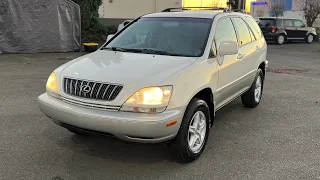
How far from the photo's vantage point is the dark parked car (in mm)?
22078

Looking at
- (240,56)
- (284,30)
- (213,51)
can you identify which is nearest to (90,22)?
(284,30)

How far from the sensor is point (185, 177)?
3.68 meters

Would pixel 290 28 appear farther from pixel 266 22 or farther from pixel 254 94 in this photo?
pixel 254 94

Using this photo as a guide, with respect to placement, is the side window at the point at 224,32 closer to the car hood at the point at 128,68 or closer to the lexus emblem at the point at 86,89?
the car hood at the point at 128,68

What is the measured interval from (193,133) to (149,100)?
819 mm

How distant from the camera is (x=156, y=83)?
3.58 m

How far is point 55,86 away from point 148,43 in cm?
139

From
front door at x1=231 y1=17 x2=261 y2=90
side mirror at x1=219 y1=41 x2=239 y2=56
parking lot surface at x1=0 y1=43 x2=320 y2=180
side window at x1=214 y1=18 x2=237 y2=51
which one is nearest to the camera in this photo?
parking lot surface at x1=0 y1=43 x2=320 y2=180

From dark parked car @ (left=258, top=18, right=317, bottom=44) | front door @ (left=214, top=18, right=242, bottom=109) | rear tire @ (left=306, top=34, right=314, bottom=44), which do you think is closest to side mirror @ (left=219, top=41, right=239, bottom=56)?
front door @ (left=214, top=18, right=242, bottom=109)

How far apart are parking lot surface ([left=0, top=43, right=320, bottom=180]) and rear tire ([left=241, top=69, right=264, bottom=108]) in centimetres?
12

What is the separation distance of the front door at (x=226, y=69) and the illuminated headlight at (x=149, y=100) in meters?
1.17

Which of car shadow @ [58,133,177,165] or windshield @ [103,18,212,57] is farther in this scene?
windshield @ [103,18,212,57]

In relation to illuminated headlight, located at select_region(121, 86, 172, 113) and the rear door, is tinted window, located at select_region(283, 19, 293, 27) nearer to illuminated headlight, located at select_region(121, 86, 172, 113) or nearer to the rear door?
the rear door

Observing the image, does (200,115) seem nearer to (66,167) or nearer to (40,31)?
(66,167)
